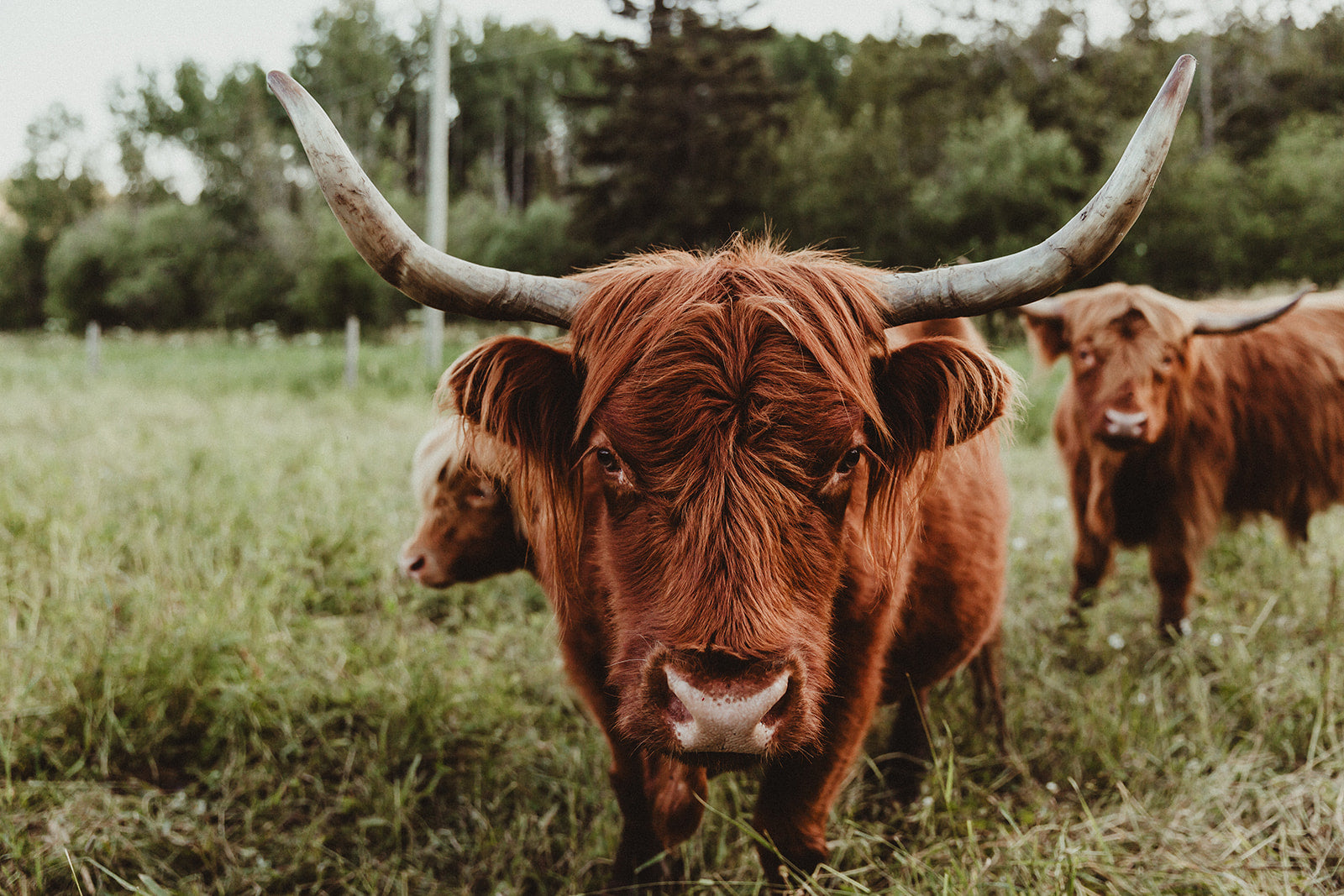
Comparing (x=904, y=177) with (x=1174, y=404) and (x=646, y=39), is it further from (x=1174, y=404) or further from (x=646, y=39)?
(x=1174, y=404)

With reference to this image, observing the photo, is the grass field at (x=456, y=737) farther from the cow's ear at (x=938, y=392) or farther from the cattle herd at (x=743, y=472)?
the cow's ear at (x=938, y=392)

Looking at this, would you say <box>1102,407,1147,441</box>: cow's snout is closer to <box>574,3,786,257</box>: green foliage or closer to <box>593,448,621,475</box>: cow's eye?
<box>593,448,621,475</box>: cow's eye

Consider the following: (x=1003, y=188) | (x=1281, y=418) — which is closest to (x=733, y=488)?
(x=1281, y=418)

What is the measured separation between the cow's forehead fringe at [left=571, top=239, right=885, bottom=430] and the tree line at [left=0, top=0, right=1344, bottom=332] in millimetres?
12049

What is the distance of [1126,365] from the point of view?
11.1 ft

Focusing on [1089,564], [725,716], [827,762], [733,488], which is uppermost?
[733,488]

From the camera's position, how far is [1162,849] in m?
2.03

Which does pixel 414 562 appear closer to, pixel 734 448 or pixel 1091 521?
pixel 734 448

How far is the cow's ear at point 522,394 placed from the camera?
1661mm

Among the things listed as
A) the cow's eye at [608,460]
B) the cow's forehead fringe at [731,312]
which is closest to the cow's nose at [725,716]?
the cow's eye at [608,460]

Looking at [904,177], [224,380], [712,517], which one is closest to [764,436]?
[712,517]

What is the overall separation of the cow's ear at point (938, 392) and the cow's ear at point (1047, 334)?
245 cm

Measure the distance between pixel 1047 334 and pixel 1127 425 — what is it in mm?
966

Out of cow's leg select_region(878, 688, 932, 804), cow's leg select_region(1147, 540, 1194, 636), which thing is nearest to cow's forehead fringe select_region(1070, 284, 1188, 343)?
cow's leg select_region(1147, 540, 1194, 636)
